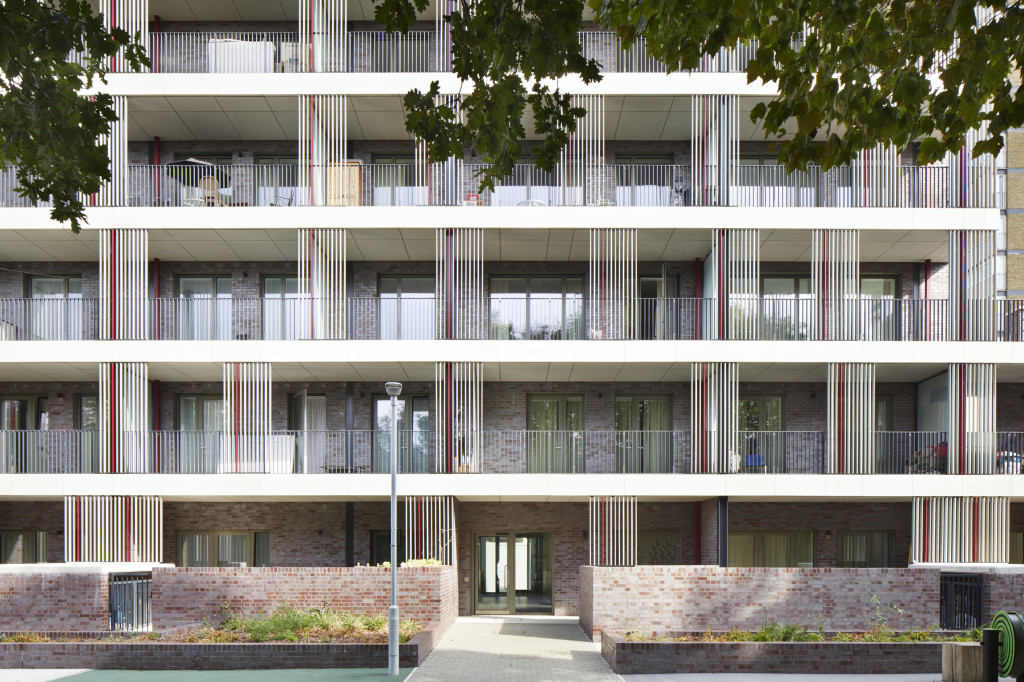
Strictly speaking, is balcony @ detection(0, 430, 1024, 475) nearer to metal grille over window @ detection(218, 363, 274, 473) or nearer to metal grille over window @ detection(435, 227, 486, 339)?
metal grille over window @ detection(218, 363, 274, 473)

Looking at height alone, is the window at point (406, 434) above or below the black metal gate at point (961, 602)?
above

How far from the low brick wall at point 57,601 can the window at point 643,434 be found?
12.7 metres

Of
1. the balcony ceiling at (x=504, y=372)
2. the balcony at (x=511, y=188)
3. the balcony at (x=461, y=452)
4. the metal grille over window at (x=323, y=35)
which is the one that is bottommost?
the balcony at (x=461, y=452)

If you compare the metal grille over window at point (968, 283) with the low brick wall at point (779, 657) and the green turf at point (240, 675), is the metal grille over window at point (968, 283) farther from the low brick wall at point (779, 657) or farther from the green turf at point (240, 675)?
the green turf at point (240, 675)

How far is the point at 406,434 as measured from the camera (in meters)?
24.9

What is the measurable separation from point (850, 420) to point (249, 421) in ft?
49.6

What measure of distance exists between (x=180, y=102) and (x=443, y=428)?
10.8m

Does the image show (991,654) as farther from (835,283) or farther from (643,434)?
(643,434)

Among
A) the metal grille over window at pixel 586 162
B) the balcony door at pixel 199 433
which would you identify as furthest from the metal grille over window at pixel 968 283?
the balcony door at pixel 199 433

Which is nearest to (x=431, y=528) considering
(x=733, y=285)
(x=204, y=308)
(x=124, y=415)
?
(x=124, y=415)

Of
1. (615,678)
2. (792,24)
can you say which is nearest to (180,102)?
(615,678)

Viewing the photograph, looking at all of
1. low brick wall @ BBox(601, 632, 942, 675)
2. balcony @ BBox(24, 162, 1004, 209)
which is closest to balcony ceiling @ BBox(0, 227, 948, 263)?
balcony @ BBox(24, 162, 1004, 209)

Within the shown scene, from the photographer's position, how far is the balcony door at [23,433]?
2494 centimetres

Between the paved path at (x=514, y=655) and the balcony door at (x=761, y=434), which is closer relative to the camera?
the paved path at (x=514, y=655)
